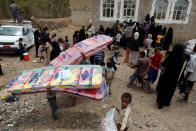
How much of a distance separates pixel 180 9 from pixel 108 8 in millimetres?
4649

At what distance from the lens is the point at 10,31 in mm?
8977

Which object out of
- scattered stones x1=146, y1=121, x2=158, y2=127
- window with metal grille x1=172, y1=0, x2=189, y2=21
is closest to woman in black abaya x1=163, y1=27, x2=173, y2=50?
window with metal grille x1=172, y1=0, x2=189, y2=21

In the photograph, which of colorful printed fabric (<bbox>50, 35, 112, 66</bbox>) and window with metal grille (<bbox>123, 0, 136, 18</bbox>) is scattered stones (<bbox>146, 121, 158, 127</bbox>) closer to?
colorful printed fabric (<bbox>50, 35, 112, 66</bbox>)

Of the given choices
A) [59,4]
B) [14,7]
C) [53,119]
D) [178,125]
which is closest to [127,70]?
[178,125]

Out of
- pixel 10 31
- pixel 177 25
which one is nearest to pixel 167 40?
pixel 177 25

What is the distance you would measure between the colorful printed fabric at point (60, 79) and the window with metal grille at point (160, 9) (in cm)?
844

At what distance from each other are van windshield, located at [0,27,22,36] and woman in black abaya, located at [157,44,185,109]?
8130 millimetres

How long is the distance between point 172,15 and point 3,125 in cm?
1070

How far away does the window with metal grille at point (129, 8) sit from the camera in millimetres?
10422

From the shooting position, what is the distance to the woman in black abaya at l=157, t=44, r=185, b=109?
12.0 feet

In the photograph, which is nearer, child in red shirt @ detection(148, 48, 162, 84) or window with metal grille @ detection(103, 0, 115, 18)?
child in red shirt @ detection(148, 48, 162, 84)

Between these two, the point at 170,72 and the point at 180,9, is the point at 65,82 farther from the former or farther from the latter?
the point at 180,9

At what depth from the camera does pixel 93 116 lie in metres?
3.89

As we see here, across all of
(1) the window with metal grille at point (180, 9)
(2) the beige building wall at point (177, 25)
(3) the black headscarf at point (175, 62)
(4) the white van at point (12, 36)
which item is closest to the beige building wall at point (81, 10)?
(2) the beige building wall at point (177, 25)
